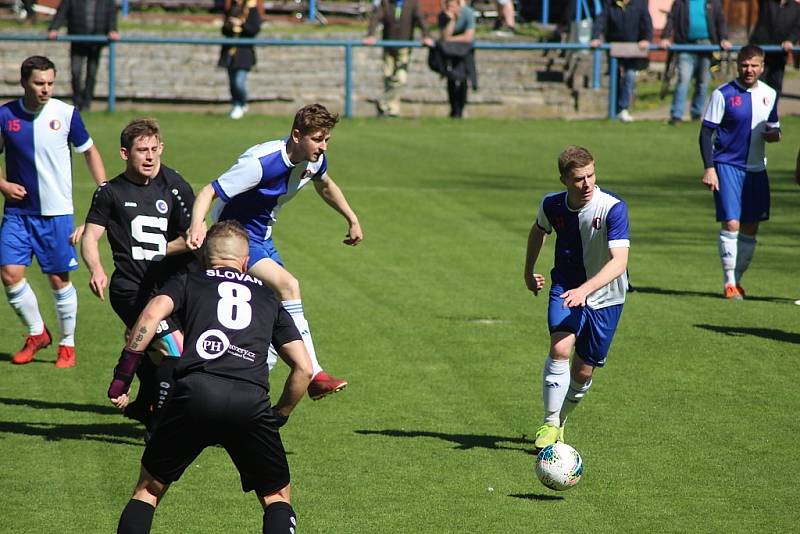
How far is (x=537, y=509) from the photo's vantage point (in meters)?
7.09

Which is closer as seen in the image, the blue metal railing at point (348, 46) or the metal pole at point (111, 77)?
the blue metal railing at point (348, 46)

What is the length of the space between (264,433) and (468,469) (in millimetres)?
2291

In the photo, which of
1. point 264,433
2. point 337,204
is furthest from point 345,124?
point 264,433

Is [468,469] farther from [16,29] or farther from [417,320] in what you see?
[16,29]

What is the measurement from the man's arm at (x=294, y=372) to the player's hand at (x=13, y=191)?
10.8 ft

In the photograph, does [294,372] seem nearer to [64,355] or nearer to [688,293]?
[64,355]

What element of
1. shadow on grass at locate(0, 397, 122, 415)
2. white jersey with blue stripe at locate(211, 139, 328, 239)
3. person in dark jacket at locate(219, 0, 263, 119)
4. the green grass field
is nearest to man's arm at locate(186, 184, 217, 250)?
white jersey with blue stripe at locate(211, 139, 328, 239)

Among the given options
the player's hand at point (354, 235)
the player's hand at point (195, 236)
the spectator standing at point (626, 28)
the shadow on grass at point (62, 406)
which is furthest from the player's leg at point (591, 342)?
the spectator standing at point (626, 28)

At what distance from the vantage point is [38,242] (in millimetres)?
10195

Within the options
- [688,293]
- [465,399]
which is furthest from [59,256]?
[688,293]

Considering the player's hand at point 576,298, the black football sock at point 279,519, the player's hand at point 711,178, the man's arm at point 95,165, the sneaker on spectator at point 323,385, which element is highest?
the man's arm at point 95,165

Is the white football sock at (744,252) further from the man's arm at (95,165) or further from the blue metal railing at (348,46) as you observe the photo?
the blue metal railing at (348,46)

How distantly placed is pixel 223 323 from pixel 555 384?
2.75m

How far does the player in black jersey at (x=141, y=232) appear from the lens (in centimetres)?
795
